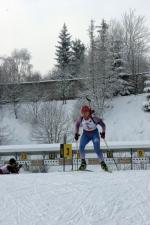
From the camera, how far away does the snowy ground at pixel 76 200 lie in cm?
741

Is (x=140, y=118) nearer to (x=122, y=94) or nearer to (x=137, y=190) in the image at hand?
(x=122, y=94)

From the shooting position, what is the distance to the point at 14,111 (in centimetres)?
6294

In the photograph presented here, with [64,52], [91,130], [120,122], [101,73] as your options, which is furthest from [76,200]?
[64,52]

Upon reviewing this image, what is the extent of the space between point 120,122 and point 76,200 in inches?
1852

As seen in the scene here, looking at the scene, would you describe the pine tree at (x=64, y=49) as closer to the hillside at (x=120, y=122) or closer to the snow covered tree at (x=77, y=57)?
the snow covered tree at (x=77, y=57)

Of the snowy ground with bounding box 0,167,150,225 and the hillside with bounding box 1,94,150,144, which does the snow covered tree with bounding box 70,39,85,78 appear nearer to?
the hillside with bounding box 1,94,150,144

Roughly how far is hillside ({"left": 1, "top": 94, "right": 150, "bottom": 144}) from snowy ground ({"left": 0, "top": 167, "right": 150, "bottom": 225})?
134 ft

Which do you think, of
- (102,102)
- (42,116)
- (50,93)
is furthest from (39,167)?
(50,93)

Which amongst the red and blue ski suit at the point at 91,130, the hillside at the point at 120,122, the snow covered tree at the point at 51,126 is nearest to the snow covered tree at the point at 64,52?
the hillside at the point at 120,122

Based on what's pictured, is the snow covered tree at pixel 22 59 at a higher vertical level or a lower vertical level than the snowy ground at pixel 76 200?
higher

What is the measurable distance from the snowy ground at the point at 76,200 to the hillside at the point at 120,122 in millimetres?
40729

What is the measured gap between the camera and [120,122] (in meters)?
55.3

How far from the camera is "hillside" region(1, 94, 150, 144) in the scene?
52.8 meters

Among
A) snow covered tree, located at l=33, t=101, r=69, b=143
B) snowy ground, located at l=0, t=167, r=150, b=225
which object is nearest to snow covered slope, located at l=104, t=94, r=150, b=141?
snow covered tree, located at l=33, t=101, r=69, b=143
